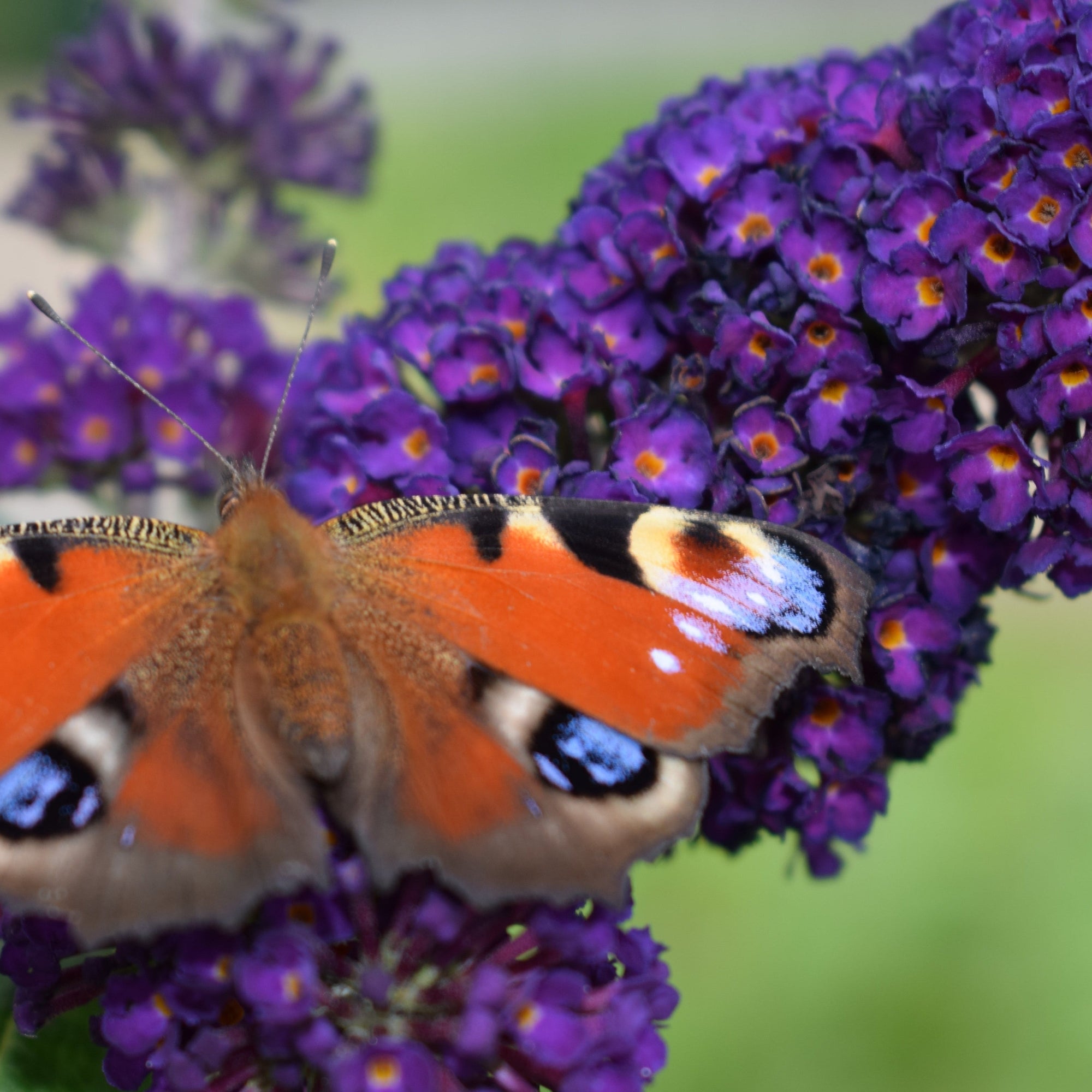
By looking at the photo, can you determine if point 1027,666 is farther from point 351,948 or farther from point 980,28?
point 351,948

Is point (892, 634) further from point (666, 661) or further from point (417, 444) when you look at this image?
point (417, 444)

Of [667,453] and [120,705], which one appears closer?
[120,705]

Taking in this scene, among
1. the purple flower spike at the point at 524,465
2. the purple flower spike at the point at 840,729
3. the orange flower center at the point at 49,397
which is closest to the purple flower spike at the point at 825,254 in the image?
the purple flower spike at the point at 524,465

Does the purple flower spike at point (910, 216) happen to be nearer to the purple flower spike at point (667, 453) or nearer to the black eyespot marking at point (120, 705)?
the purple flower spike at point (667, 453)

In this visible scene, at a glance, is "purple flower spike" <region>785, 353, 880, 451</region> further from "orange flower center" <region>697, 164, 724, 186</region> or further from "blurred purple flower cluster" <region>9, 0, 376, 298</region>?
"blurred purple flower cluster" <region>9, 0, 376, 298</region>

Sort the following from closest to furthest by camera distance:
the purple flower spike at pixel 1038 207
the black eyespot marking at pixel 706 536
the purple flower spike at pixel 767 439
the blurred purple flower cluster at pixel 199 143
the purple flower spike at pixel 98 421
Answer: the black eyespot marking at pixel 706 536
the purple flower spike at pixel 1038 207
the purple flower spike at pixel 767 439
the purple flower spike at pixel 98 421
the blurred purple flower cluster at pixel 199 143

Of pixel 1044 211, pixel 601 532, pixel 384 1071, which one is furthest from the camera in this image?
pixel 1044 211

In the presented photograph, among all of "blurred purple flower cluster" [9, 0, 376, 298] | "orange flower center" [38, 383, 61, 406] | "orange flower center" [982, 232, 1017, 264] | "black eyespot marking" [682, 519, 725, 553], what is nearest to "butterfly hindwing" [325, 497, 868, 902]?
"black eyespot marking" [682, 519, 725, 553]

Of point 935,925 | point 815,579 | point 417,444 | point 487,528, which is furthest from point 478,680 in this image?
point 935,925
